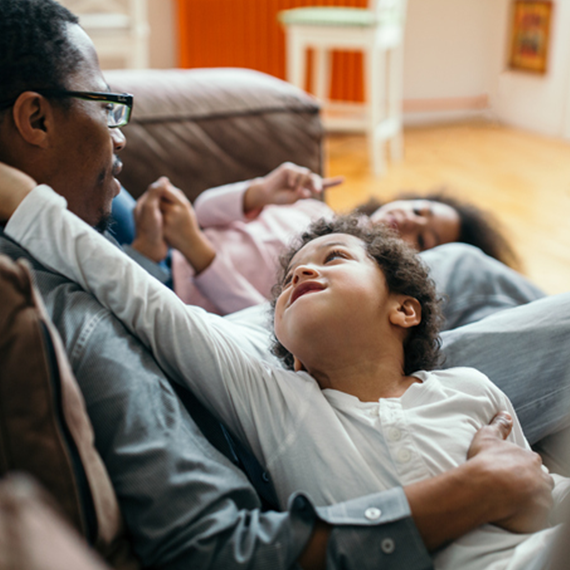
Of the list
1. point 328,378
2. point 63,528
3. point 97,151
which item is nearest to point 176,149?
point 97,151

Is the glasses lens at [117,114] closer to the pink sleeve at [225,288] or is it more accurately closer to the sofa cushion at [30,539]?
the pink sleeve at [225,288]

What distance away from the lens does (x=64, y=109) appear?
3.14ft

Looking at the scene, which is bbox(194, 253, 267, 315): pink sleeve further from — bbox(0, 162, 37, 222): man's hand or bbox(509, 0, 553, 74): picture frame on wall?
bbox(509, 0, 553, 74): picture frame on wall

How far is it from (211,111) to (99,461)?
55.3 inches

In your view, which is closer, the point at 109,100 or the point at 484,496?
the point at 484,496

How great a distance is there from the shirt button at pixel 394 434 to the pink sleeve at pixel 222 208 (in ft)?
3.19

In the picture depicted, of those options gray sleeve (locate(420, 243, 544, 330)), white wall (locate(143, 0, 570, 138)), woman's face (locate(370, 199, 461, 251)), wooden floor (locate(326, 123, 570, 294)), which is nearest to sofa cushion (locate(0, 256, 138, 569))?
gray sleeve (locate(420, 243, 544, 330))

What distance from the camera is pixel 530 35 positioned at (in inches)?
182

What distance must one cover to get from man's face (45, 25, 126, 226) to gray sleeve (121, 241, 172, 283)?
25cm

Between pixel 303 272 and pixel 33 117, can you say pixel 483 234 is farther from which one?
pixel 33 117

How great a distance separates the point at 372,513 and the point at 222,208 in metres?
1.12

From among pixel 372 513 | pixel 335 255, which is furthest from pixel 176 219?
pixel 372 513

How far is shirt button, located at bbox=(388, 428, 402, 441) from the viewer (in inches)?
33.1

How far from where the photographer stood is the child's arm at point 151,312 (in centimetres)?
84
